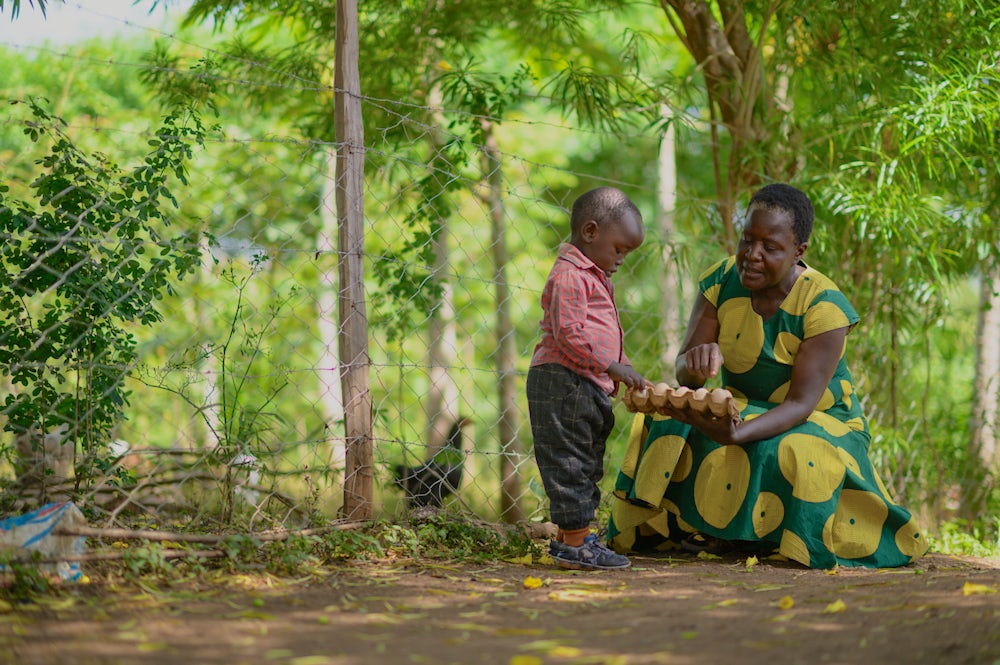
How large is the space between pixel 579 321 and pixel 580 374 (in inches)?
7.2

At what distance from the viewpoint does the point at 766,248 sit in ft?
10.7

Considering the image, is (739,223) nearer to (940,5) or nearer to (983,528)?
(940,5)

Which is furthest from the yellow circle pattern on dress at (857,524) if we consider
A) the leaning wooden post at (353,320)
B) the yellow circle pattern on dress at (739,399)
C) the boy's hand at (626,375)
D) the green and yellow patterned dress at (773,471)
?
the leaning wooden post at (353,320)

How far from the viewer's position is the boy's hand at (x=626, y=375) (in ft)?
9.72

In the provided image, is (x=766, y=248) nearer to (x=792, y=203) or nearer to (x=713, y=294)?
(x=792, y=203)

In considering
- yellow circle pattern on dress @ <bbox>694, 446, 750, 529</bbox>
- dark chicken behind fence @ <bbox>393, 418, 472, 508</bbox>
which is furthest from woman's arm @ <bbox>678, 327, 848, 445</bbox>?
dark chicken behind fence @ <bbox>393, 418, 472, 508</bbox>

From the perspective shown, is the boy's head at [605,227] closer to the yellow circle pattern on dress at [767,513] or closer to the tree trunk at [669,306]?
the tree trunk at [669,306]

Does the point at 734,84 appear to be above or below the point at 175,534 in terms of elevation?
above

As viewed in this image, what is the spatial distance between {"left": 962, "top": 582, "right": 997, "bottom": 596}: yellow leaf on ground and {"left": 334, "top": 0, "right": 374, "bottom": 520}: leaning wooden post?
187 centimetres

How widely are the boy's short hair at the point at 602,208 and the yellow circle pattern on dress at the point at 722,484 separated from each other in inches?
34.8

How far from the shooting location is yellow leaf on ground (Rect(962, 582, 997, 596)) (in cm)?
251

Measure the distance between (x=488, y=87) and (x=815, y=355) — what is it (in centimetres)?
235

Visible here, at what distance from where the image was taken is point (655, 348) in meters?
5.02

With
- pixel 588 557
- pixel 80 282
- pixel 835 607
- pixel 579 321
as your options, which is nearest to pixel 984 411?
pixel 588 557
